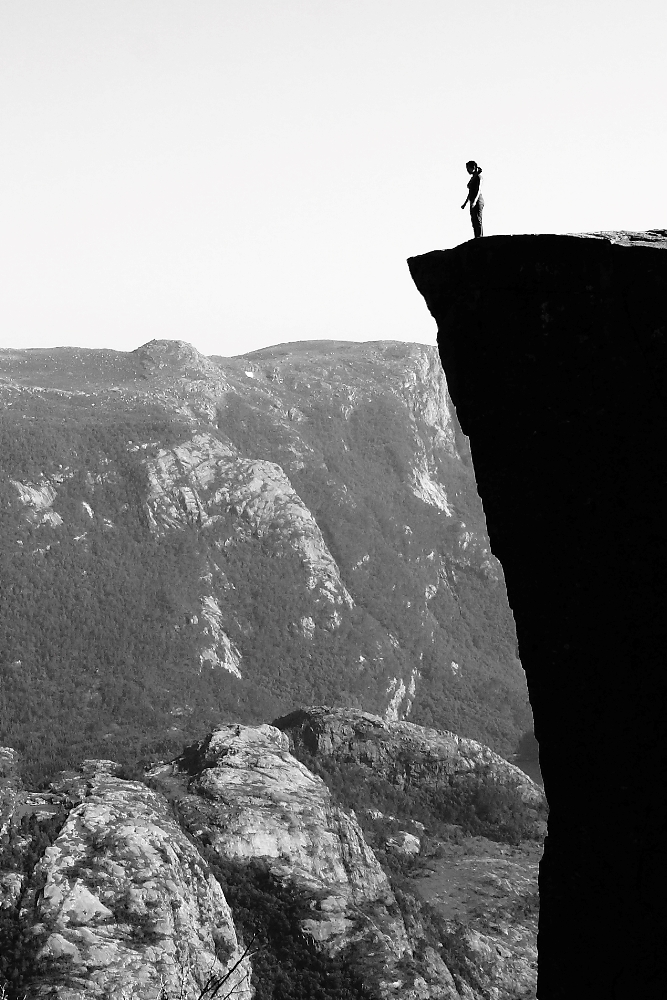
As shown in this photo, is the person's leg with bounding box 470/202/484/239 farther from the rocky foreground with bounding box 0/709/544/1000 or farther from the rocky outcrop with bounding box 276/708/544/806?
the rocky outcrop with bounding box 276/708/544/806

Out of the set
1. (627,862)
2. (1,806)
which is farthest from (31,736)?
(627,862)

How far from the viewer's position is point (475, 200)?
18984mm

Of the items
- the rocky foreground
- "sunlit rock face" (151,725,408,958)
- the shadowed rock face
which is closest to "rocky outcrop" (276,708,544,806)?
the rocky foreground

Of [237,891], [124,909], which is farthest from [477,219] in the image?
[237,891]

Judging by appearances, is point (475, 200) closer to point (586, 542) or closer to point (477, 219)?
point (477, 219)

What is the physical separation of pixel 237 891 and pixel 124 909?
53.2 ft

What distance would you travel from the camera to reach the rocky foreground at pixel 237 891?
220 ft

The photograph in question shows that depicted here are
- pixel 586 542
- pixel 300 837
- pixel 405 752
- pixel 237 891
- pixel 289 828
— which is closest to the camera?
pixel 586 542

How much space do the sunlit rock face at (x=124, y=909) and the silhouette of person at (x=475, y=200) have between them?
53.4 metres

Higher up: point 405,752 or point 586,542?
point 586,542

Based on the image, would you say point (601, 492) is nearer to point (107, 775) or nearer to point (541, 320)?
point (541, 320)

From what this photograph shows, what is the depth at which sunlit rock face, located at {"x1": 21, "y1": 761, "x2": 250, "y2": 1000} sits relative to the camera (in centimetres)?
6341

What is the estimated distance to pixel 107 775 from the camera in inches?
3846

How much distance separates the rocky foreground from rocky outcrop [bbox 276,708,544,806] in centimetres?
1459
